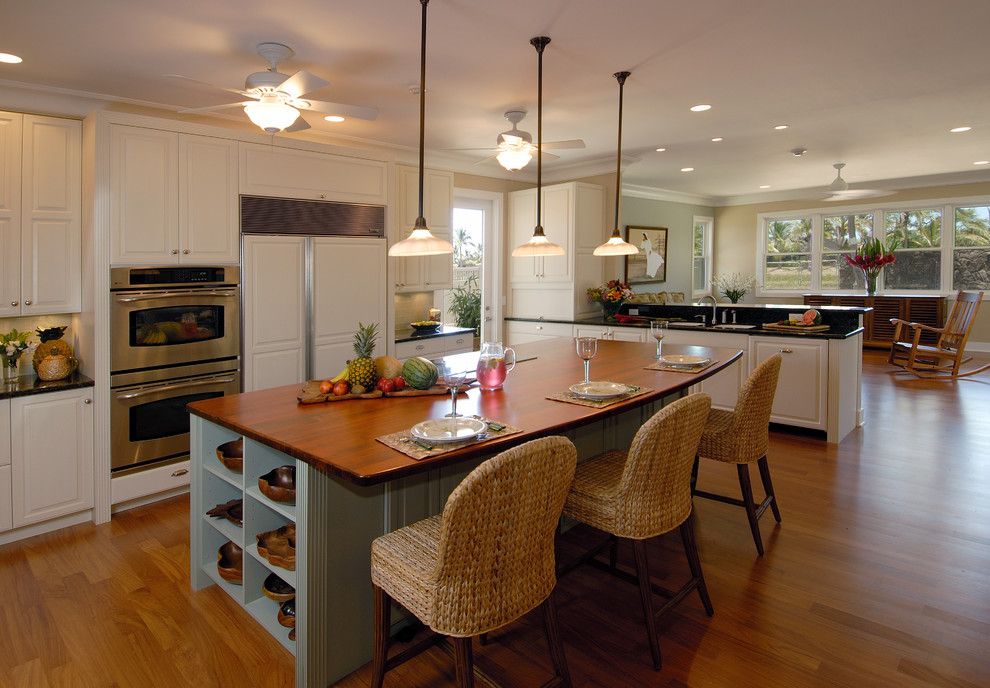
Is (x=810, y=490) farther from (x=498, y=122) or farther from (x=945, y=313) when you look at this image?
(x=945, y=313)

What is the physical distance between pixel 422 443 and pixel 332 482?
0.35 m

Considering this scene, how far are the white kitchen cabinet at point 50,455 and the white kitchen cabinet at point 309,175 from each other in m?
1.60

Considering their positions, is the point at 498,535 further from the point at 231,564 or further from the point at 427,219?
the point at 427,219

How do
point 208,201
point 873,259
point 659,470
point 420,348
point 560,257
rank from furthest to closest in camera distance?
1. point 873,259
2. point 560,257
3. point 420,348
4. point 208,201
5. point 659,470

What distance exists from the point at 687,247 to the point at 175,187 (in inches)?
321

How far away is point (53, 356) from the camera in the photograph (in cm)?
343

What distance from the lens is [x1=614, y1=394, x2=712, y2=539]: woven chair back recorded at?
1.98 meters

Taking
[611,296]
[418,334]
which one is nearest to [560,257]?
[611,296]

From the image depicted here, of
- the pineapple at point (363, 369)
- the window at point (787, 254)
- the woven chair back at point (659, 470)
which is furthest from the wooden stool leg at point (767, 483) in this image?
the window at point (787, 254)

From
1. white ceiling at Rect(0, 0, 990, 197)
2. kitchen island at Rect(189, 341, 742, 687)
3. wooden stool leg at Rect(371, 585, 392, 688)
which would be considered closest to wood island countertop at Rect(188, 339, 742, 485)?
kitchen island at Rect(189, 341, 742, 687)

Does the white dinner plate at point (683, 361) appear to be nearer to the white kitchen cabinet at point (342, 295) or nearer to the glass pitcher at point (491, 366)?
the glass pitcher at point (491, 366)

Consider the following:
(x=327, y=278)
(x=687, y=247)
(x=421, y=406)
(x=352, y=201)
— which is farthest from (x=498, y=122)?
(x=687, y=247)

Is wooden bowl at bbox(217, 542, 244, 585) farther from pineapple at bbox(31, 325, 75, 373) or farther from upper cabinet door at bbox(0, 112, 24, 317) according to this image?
upper cabinet door at bbox(0, 112, 24, 317)

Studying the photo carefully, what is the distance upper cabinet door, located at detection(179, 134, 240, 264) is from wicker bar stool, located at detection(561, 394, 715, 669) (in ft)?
8.91
